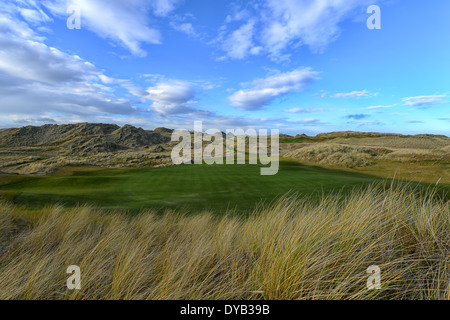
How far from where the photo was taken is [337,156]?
33688 mm

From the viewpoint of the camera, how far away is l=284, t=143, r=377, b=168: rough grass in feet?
98.9

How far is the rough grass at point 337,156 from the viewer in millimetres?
30141

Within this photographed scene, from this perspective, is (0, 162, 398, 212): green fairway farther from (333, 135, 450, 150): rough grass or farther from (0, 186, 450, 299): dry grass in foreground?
→ (333, 135, 450, 150): rough grass

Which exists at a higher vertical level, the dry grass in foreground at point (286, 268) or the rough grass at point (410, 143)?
the rough grass at point (410, 143)

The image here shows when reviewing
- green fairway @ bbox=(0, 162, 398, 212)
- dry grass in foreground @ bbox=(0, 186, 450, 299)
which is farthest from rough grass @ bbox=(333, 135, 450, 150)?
dry grass in foreground @ bbox=(0, 186, 450, 299)

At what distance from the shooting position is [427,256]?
7.95 ft

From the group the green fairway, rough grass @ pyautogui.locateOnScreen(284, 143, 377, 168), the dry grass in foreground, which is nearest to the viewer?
the dry grass in foreground

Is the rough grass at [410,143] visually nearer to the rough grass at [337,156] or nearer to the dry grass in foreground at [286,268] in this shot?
the rough grass at [337,156]

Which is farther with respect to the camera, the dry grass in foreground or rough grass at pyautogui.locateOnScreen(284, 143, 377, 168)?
rough grass at pyautogui.locateOnScreen(284, 143, 377, 168)

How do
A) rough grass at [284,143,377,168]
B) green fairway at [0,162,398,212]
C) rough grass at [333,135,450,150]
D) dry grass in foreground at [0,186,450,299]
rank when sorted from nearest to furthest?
dry grass in foreground at [0,186,450,299], green fairway at [0,162,398,212], rough grass at [284,143,377,168], rough grass at [333,135,450,150]

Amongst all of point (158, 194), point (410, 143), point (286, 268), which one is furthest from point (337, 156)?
point (410, 143)

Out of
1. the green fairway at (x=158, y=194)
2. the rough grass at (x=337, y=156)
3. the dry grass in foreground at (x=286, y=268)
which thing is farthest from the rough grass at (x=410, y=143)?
the dry grass in foreground at (x=286, y=268)
